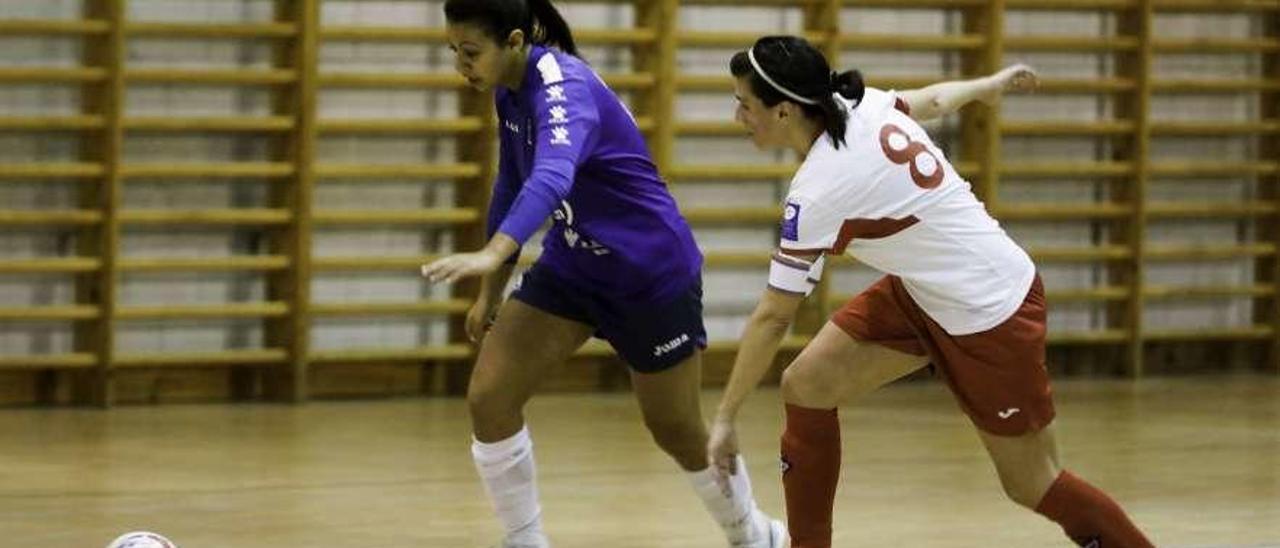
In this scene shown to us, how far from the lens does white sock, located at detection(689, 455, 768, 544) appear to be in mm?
5953

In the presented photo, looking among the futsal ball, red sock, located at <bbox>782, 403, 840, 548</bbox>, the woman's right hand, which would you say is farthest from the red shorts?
the futsal ball

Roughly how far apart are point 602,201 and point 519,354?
0.42m

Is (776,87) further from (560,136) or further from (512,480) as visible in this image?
(512,480)

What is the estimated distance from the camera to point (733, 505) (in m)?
5.97

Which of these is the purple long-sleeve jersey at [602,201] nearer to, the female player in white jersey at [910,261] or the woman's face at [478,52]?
the woman's face at [478,52]

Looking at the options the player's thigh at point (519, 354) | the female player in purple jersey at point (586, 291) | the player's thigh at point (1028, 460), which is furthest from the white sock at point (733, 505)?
the player's thigh at point (1028, 460)

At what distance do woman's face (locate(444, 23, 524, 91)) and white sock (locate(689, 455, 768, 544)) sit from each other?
3.75 ft

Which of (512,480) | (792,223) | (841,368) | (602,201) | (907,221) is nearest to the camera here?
(792,223)

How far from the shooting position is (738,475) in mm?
5930

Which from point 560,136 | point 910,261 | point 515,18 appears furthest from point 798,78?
point 515,18

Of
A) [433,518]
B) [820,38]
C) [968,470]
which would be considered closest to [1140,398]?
[820,38]

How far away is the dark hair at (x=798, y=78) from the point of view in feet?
16.4

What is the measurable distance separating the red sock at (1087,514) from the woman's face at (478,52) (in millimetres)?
1567

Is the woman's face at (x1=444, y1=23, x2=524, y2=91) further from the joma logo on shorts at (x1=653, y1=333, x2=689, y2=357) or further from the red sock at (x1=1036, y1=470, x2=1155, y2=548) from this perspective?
the red sock at (x1=1036, y1=470, x2=1155, y2=548)
